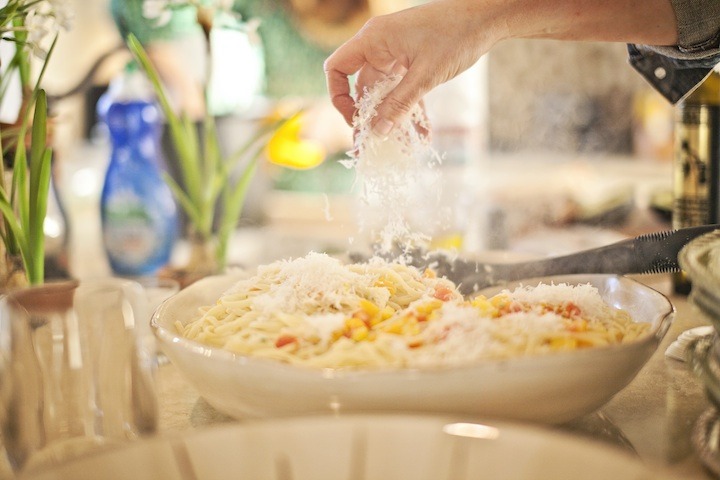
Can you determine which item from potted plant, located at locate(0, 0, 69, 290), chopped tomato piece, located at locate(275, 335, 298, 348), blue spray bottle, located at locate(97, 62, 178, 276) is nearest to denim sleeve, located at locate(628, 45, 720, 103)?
chopped tomato piece, located at locate(275, 335, 298, 348)

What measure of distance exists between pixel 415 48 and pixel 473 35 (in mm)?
99

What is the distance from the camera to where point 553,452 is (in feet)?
1.72

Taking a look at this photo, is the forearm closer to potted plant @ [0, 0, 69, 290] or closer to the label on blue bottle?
potted plant @ [0, 0, 69, 290]

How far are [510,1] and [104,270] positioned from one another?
1.76 meters

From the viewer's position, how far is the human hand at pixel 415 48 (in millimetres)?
1072

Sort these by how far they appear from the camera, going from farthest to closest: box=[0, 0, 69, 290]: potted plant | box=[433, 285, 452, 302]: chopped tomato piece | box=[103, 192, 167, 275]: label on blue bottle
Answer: box=[103, 192, 167, 275]: label on blue bottle
box=[0, 0, 69, 290]: potted plant
box=[433, 285, 452, 302]: chopped tomato piece

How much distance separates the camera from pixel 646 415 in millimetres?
822

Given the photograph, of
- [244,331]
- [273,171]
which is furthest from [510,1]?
[273,171]

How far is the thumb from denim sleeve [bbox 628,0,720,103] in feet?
1.46

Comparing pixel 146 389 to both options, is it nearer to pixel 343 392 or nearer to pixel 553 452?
pixel 343 392

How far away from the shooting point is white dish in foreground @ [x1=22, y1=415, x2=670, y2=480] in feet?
1.72

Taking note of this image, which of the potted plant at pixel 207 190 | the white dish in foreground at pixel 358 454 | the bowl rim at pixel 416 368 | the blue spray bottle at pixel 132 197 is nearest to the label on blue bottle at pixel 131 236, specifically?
the blue spray bottle at pixel 132 197

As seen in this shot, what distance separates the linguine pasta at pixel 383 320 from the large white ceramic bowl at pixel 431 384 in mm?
42

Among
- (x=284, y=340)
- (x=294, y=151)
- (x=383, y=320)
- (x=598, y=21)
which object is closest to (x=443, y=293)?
(x=383, y=320)
